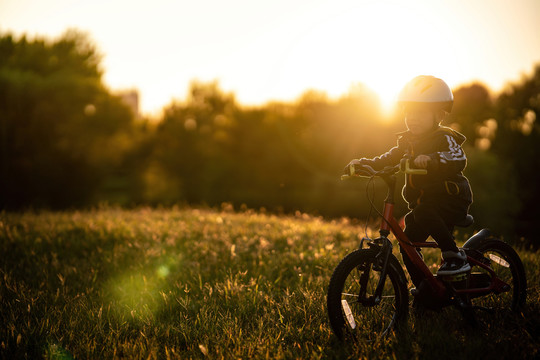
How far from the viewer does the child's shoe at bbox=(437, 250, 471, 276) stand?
3.42 m

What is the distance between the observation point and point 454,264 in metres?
3.46

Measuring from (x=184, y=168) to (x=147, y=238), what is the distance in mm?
29173

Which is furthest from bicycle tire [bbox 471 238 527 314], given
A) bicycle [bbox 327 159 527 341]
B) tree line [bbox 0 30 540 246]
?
tree line [bbox 0 30 540 246]

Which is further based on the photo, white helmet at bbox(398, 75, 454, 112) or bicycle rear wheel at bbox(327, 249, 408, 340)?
white helmet at bbox(398, 75, 454, 112)

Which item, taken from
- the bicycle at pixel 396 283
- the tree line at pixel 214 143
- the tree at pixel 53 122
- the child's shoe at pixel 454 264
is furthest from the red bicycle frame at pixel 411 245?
the tree at pixel 53 122

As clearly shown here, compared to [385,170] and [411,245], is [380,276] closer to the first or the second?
[411,245]

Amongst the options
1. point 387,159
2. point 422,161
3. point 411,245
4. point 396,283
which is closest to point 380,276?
point 396,283

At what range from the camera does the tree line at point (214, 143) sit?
70.4ft

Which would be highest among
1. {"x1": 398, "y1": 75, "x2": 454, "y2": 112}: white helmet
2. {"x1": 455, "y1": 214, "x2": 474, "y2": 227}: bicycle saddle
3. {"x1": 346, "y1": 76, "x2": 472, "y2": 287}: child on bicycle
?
{"x1": 398, "y1": 75, "x2": 454, "y2": 112}: white helmet

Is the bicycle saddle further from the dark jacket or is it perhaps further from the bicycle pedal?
the bicycle pedal

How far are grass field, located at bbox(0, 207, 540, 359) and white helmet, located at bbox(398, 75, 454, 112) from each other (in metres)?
2.02

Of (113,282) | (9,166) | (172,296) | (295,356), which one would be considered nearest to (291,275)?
(172,296)

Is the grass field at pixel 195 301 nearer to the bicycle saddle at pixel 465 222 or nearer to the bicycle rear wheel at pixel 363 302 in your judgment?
the bicycle rear wheel at pixel 363 302

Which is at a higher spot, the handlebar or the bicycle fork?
the handlebar
